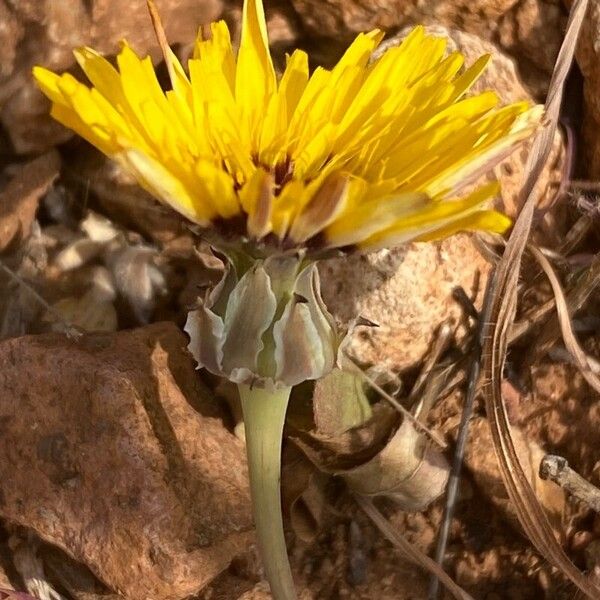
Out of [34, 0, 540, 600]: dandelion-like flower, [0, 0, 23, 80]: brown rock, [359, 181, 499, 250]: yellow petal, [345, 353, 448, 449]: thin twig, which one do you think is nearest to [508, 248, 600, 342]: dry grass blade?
[345, 353, 448, 449]: thin twig

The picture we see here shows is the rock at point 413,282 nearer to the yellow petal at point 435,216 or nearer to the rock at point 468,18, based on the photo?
the rock at point 468,18

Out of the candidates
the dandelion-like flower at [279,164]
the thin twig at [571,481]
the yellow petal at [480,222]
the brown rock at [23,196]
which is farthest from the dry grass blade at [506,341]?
the brown rock at [23,196]

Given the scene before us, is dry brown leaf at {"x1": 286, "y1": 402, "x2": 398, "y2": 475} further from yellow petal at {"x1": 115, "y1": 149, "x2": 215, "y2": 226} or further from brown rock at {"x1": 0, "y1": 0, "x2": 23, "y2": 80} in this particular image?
brown rock at {"x1": 0, "y1": 0, "x2": 23, "y2": 80}

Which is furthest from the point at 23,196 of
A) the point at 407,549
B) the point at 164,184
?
the point at 407,549

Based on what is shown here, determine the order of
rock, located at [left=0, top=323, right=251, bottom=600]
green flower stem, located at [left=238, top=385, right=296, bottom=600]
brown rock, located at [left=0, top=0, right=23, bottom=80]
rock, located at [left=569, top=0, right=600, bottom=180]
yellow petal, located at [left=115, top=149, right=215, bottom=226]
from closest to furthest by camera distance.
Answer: yellow petal, located at [left=115, top=149, right=215, bottom=226]
green flower stem, located at [left=238, top=385, right=296, bottom=600]
rock, located at [left=0, top=323, right=251, bottom=600]
brown rock, located at [left=0, top=0, right=23, bottom=80]
rock, located at [left=569, top=0, right=600, bottom=180]

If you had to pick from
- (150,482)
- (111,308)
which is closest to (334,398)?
(150,482)
